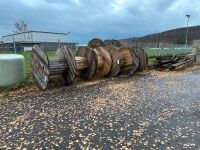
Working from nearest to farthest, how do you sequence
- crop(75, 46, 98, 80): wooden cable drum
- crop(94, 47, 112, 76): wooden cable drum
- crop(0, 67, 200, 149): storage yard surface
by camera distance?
1. crop(0, 67, 200, 149): storage yard surface
2. crop(75, 46, 98, 80): wooden cable drum
3. crop(94, 47, 112, 76): wooden cable drum

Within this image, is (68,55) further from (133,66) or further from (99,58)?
(133,66)

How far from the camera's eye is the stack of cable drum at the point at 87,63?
775 centimetres

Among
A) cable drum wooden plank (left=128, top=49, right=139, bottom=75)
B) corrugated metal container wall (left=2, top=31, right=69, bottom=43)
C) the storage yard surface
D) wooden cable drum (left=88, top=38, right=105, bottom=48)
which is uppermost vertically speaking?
corrugated metal container wall (left=2, top=31, right=69, bottom=43)

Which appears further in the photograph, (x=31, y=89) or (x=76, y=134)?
(x=31, y=89)

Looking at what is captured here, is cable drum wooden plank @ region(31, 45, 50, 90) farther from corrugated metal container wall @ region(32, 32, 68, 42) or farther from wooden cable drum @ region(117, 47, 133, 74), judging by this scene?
corrugated metal container wall @ region(32, 32, 68, 42)

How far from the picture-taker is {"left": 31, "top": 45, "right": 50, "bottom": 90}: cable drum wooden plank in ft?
24.8

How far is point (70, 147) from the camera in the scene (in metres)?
3.77

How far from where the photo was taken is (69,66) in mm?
8211

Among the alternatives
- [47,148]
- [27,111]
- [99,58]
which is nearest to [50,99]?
[27,111]

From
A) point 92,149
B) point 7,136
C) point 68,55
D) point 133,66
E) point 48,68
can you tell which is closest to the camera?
point 92,149

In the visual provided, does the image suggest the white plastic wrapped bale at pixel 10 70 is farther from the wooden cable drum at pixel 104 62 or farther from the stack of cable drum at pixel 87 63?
the wooden cable drum at pixel 104 62

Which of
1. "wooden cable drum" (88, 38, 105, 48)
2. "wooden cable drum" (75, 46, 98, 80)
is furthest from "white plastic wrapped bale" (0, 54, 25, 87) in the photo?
"wooden cable drum" (88, 38, 105, 48)

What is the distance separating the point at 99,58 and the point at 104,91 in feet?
8.83

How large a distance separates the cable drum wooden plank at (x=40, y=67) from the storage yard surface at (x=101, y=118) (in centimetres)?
25
